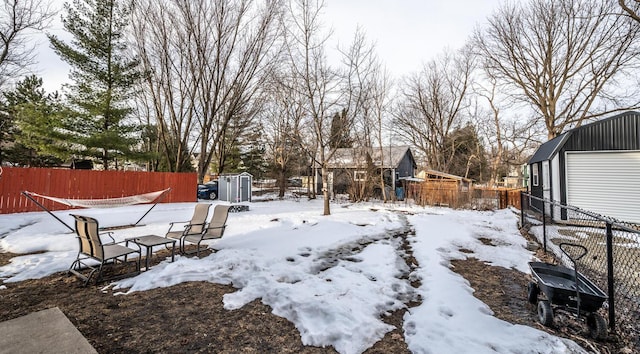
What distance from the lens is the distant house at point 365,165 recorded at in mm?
21000

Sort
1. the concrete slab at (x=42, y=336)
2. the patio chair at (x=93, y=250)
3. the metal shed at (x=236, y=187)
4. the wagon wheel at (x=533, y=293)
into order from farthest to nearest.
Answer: the metal shed at (x=236, y=187), the patio chair at (x=93, y=250), the wagon wheel at (x=533, y=293), the concrete slab at (x=42, y=336)

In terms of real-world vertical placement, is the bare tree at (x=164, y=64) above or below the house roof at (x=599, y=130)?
above

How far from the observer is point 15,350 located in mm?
2223

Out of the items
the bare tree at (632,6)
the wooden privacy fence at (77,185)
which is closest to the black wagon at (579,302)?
the bare tree at (632,6)

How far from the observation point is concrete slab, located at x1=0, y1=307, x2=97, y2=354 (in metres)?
2.23

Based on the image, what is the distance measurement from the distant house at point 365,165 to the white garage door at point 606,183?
35.7 feet

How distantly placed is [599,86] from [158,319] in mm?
22946

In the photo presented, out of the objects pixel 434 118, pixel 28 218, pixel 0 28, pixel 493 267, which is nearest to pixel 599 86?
pixel 434 118

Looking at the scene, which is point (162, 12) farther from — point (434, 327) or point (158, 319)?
point (434, 327)

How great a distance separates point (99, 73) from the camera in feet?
46.6

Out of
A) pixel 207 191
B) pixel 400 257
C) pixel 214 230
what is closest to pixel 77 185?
pixel 207 191

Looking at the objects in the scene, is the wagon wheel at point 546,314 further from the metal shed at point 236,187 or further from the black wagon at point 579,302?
the metal shed at point 236,187

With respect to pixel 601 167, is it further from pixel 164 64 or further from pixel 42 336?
pixel 164 64

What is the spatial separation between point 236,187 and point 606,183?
15484mm
